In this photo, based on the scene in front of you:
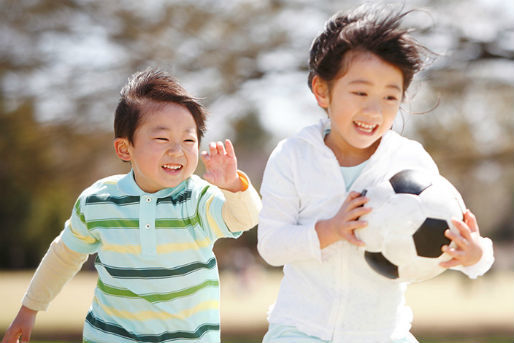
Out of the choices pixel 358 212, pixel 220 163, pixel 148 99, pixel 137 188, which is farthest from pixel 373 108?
pixel 137 188

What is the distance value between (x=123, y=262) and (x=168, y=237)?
0.23 m

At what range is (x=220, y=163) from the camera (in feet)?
9.48

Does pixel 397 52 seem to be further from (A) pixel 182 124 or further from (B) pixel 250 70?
(B) pixel 250 70

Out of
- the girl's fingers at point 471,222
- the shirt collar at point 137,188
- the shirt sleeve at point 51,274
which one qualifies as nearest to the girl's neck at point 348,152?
the girl's fingers at point 471,222

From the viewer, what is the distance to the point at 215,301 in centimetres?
313

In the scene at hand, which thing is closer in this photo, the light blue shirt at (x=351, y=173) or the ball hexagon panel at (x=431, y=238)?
the ball hexagon panel at (x=431, y=238)

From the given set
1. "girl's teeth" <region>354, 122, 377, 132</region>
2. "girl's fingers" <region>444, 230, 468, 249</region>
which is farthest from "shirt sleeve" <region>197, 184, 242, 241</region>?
"girl's fingers" <region>444, 230, 468, 249</region>

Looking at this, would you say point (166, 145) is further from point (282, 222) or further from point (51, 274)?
point (51, 274)

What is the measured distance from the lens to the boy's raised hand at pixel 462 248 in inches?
104

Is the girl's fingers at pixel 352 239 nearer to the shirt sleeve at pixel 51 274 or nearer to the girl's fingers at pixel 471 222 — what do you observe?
the girl's fingers at pixel 471 222

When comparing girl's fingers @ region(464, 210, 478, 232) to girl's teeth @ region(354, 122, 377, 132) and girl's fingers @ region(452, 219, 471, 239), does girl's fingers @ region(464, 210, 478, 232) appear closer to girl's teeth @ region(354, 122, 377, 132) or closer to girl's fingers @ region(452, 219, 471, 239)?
girl's fingers @ region(452, 219, 471, 239)

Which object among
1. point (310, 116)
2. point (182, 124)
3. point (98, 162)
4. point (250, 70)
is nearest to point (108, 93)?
point (98, 162)

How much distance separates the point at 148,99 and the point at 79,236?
28.8 inches

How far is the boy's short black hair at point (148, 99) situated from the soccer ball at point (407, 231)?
37.0 inches
